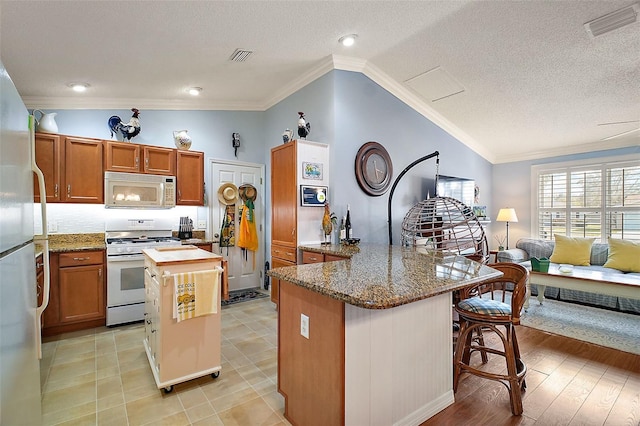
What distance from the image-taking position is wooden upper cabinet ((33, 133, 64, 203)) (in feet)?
11.2

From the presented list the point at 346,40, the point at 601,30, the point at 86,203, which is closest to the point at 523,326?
the point at 601,30

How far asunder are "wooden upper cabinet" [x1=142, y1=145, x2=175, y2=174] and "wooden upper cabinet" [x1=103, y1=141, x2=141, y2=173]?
0.09 metres

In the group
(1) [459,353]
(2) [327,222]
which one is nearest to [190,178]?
(2) [327,222]

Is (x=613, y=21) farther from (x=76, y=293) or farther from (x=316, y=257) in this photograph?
(x=76, y=293)

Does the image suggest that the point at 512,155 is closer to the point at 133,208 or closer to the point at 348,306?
the point at 348,306

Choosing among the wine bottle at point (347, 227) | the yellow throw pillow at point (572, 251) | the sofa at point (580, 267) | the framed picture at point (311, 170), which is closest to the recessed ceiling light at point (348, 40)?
the framed picture at point (311, 170)

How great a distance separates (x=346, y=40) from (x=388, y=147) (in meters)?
1.62

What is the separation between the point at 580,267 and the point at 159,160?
21.0 ft

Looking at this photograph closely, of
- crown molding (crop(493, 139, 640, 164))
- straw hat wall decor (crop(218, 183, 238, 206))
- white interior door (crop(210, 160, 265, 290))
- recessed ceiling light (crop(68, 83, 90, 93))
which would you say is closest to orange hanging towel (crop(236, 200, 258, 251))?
white interior door (crop(210, 160, 265, 290))

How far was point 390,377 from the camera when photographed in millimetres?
1653

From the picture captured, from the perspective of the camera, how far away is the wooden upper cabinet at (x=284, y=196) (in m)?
3.64

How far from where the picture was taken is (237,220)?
194 inches

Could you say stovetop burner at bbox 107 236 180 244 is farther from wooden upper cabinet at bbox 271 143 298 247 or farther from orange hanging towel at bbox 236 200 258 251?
wooden upper cabinet at bbox 271 143 298 247

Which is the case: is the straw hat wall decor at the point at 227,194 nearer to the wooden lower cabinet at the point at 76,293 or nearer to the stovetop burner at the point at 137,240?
the stovetop burner at the point at 137,240
